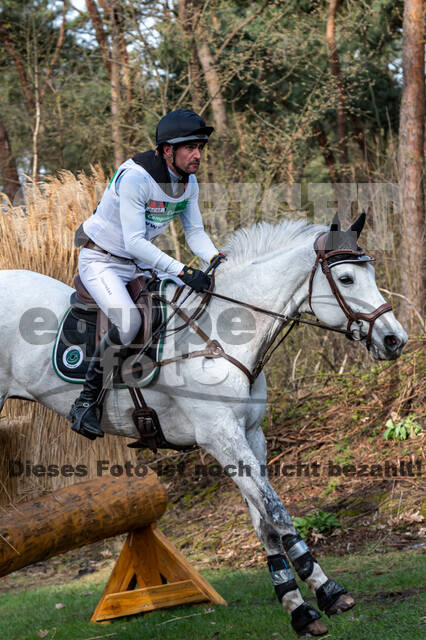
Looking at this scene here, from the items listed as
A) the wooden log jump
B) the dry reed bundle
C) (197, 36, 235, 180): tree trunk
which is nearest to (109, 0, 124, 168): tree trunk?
(197, 36, 235, 180): tree trunk

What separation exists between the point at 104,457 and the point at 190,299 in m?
2.38

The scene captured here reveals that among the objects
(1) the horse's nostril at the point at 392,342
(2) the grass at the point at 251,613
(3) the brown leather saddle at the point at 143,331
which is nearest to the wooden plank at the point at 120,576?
(2) the grass at the point at 251,613

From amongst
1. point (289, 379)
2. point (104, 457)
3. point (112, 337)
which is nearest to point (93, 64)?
point (289, 379)

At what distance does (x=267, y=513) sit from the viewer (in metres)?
3.53

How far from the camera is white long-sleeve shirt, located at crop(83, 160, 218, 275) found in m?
3.83

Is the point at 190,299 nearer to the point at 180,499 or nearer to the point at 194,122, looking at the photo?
the point at 194,122

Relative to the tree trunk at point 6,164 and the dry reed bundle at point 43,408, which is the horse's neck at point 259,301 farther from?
the tree trunk at point 6,164

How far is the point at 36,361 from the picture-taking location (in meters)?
4.39

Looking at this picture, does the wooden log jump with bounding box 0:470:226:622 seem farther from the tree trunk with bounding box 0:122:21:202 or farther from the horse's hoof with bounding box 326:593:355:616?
the tree trunk with bounding box 0:122:21:202

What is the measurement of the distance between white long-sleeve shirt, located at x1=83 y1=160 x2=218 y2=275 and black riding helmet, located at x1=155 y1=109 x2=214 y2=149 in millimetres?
241

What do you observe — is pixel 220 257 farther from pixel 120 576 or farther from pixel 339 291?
pixel 120 576

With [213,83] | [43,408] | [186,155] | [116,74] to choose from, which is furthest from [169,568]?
[116,74]

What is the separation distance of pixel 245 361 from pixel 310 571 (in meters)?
1.17

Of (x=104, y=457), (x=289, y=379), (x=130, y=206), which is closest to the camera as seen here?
(x=130, y=206)
